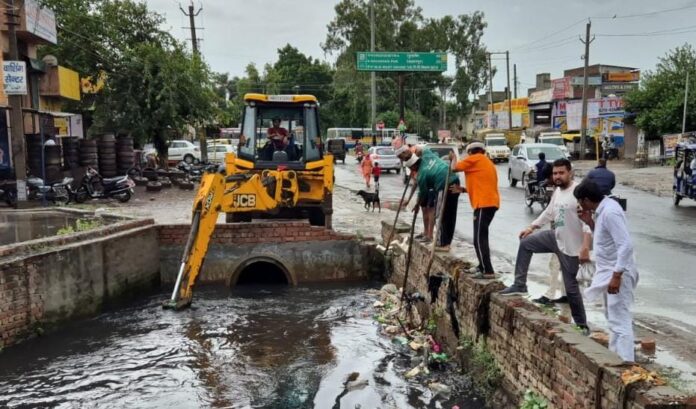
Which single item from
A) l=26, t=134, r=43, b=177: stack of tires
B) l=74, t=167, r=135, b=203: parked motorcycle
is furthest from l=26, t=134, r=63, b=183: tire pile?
l=74, t=167, r=135, b=203: parked motorcycle

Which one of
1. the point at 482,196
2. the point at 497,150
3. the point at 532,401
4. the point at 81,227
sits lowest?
the point at 532,401

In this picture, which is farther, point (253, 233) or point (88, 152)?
point (88, 152)

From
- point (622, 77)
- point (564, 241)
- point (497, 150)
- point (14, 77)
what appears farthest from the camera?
point (622, 77)

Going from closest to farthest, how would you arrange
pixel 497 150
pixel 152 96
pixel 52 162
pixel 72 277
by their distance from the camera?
pixel 72 277 → pixel 52 162 → pixel 152 96 → pixel 497 150

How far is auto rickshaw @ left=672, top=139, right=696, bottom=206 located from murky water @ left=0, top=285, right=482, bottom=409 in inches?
454

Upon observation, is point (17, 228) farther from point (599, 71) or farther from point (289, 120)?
point (599, 71)

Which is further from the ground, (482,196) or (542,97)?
(542,97)

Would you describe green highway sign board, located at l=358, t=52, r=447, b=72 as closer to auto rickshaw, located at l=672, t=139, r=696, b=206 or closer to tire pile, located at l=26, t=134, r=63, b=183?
tire pile, located at l=26, t=134, r=63, b=183

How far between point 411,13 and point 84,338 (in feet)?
189

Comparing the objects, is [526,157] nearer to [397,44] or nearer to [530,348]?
[530,348]

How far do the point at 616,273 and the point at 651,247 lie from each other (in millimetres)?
8194

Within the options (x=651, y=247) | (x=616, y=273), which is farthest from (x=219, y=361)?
→ (x=651, y=247)

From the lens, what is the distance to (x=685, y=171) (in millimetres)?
18234

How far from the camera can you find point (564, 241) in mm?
6355
